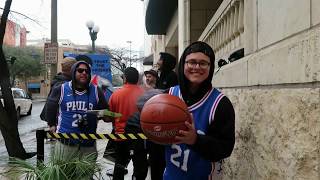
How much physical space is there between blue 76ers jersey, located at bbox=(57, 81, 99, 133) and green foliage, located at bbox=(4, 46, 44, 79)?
59.8 metres

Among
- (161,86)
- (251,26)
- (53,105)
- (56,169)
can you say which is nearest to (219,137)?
(251,26)

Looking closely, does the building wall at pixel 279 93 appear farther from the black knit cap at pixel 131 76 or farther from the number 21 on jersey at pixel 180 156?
the black knit cap at pixel 131 76

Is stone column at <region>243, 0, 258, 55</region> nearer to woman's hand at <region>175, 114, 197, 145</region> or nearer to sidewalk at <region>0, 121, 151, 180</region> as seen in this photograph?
woman's hand at <region>175, 114, 197, 145</region>

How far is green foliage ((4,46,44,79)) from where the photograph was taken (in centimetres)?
6581

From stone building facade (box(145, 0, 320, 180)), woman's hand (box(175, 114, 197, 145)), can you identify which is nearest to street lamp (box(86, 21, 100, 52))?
stone building facade (box(145, 0, 320, 180))

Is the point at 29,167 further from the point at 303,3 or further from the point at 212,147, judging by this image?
the point at 303,3

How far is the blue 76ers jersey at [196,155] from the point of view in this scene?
323 cm

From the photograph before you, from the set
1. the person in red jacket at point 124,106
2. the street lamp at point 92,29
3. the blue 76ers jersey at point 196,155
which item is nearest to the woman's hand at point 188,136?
the blue 76ers jersey at point 196,155

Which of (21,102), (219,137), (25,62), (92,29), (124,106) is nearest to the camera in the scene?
(219,137)

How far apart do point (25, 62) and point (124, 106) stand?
6251 cm

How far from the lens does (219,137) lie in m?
3.15

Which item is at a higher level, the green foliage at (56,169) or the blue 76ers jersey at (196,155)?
the blue 76ers jersey at (196,155)

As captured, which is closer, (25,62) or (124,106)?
(124,106)

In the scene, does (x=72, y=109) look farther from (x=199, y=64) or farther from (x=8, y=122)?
(x=8, y=122)
